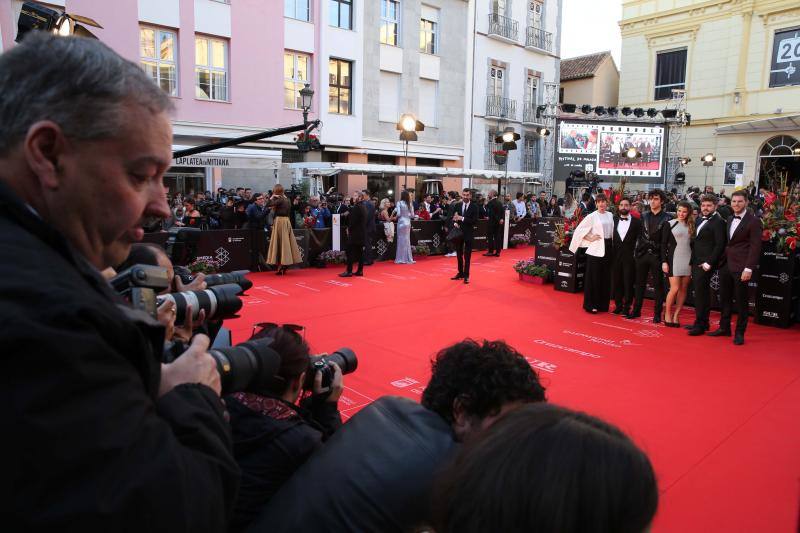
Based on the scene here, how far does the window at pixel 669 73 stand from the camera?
1118 inches

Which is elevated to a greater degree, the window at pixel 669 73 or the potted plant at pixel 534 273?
the window at pixel 669 73

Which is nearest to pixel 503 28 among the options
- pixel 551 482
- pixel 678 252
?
pixel 678 252

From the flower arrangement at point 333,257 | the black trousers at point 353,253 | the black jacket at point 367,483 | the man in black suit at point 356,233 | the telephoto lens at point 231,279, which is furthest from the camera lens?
the flower arrangement at point 333,257

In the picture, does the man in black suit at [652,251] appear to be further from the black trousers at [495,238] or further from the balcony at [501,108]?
the balcony at [501,108]

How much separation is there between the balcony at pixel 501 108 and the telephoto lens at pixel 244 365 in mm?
26159

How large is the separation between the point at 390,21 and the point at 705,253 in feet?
61.8

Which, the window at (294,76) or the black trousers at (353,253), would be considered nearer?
the black trousers at (353,253)

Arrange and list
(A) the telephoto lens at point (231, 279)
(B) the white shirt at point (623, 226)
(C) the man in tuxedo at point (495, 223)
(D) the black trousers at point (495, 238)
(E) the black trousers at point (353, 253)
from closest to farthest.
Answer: (A) the telephoto lens at point (231, 279), (B) the white shirt at point (623, 226), (E) the black trousers at point (353, 253), (C) the man in tuxedo at point (495, 223), (D) the black trousers at point (495, 238)

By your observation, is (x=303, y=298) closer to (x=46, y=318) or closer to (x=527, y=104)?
(x=46, y=318)

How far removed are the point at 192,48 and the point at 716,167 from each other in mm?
23611

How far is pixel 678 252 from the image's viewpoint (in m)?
7.79

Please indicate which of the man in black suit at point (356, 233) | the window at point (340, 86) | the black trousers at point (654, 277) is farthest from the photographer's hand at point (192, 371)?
the window at point (340, 86)

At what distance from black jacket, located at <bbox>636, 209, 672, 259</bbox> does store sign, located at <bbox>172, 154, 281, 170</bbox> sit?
11.9 meters

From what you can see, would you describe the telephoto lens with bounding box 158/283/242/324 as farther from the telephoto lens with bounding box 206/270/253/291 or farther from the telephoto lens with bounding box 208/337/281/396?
the telephoto lens with bounding box 208/337/281/396
